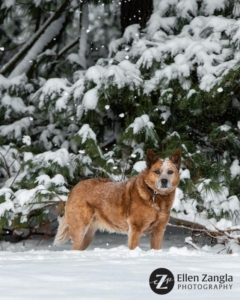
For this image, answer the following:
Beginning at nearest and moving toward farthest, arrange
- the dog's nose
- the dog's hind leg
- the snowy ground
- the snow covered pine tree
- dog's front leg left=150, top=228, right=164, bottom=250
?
the snowy ground < the dog's nose < dog's front leg left=150, top=228, right=164, bottom=250 < the dog's hind leg < the snow covered pine tree

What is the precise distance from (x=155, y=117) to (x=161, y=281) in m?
4.61

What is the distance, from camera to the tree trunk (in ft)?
30.8

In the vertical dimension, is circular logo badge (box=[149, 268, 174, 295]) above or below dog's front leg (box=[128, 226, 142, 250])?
above

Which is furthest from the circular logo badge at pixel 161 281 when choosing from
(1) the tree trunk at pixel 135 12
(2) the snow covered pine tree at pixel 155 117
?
(1) the tree trunk at pixel 135 12

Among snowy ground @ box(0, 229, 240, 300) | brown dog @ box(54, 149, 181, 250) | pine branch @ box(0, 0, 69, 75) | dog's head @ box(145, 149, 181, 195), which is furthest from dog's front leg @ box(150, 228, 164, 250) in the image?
pine branch @ box(0, 0, 69, 75)

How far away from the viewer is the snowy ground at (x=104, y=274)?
328 centimetres

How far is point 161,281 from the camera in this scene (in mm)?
3705

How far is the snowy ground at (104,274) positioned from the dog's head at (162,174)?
2.98 feet

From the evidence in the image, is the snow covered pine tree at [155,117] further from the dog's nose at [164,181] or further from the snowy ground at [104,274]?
the snowy ground at [104,274]

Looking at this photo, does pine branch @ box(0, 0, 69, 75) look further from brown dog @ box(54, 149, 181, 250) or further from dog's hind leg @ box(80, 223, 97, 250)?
dog's hind leg @ box(80, 223, 97, 250)

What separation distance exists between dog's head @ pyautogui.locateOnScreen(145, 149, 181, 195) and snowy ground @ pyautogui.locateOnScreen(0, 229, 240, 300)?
909mm

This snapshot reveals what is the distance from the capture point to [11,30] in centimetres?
1166

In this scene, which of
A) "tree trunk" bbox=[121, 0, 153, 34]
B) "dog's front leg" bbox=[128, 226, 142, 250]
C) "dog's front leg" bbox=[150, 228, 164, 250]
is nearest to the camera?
"dog's front leg" bbox=[128, 226, 142, 250]

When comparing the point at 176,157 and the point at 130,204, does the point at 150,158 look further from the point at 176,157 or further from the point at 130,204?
the point at 130,204
